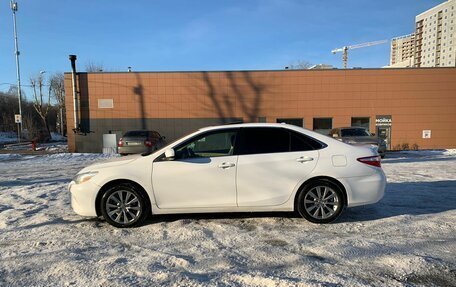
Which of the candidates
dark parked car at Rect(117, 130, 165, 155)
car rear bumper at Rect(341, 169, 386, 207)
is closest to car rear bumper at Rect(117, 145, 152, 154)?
dark parked car at Rect(117, 130, 165, 155)

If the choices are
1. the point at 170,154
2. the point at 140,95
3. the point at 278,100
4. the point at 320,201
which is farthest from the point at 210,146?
the point at 140,95

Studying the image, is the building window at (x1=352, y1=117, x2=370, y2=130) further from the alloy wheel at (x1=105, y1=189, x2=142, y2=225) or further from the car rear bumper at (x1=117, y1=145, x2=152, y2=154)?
the alloy wheel at (x1=105, y1=189, x2=142, y2=225)

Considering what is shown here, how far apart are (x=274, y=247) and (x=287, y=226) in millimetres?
913

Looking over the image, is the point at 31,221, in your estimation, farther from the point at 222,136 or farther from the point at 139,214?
the point at 222,136

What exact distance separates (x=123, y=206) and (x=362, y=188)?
3.72 m

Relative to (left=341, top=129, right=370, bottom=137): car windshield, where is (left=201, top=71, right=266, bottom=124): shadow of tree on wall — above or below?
above

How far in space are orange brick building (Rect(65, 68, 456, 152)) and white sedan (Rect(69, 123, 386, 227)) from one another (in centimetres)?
1823

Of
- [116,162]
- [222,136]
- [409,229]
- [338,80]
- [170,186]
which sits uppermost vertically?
[338,80]

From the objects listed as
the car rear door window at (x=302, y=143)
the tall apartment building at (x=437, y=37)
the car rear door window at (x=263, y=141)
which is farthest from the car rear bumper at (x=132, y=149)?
the tall apartment building at (x=437, y=37)

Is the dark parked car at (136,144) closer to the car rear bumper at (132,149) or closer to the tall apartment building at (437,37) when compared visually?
the car rear bumper at (132,149)

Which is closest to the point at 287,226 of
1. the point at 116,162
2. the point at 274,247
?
the point at 274,247

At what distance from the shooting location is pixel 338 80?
922 inches

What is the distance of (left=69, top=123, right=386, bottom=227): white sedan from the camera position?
526 cm

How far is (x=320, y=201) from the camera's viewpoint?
17.7 feet
